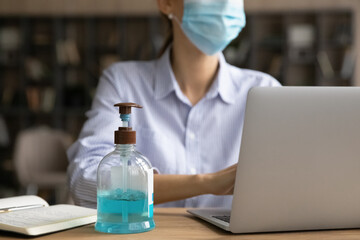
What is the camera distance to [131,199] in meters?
0.95

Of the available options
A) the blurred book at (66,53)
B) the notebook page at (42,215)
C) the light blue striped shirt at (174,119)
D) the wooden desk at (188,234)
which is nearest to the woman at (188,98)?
the light blue striped shirt at (174,119)

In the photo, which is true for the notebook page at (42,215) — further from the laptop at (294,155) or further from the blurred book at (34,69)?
the blurred book at (34,69)

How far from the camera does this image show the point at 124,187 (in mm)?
960

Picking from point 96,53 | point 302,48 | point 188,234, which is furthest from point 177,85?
point 96,53

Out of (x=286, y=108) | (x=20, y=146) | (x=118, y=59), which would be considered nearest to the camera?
(x=286, y=108)

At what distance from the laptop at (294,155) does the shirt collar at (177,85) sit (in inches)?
33.3

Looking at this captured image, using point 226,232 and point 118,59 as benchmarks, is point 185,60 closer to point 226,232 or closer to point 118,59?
point 226,232

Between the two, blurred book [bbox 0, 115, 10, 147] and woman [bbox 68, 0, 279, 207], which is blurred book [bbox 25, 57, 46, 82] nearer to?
blurred book [bbox 0, 115, 10, 147]

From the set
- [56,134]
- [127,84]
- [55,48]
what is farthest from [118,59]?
[127,84]

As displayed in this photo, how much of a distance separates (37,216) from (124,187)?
0.72ft

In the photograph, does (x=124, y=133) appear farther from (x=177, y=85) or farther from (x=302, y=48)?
(x=302, y=48)

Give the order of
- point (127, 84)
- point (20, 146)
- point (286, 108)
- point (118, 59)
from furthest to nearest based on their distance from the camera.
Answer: point (118, 59) → point (20, 146) → point (127, 84) → point (286, 108)

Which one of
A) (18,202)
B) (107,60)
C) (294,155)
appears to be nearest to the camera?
(294,155)

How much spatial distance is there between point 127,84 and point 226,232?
0.91 meters
